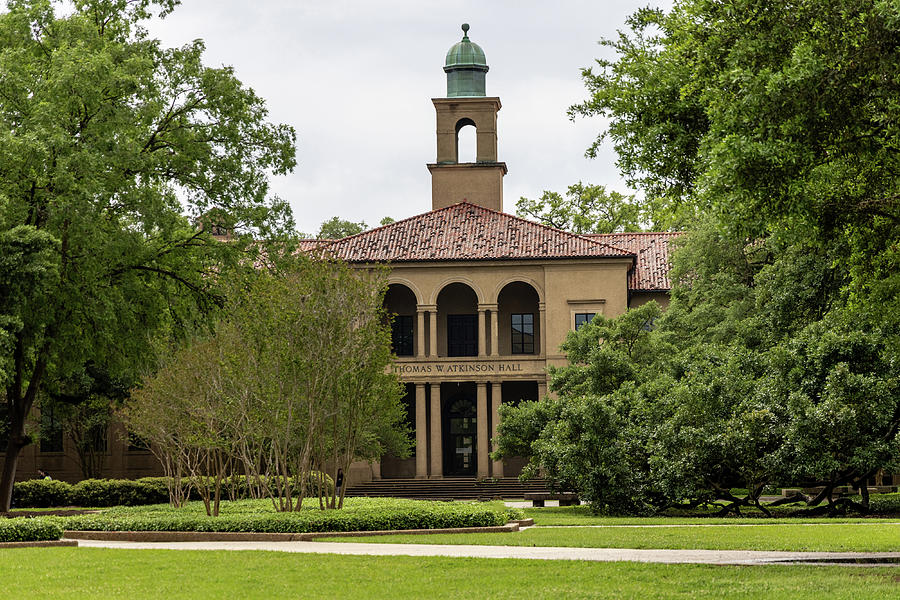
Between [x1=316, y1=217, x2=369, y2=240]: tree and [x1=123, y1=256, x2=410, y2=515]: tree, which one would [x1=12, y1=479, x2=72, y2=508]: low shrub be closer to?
[x1=123, y1=256, x2=410, y2=515]: tree

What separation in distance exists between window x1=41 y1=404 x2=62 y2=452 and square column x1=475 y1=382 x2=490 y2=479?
1702cm

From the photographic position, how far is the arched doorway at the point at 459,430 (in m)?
51.9

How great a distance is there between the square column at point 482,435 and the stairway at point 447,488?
0.62 m

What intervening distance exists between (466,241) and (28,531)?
1279 inches

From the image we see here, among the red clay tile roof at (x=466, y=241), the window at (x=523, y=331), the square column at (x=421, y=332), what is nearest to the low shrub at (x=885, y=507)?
the red clay tile roof at (x=466, y=241)

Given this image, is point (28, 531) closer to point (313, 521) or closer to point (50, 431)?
point (313, 521)

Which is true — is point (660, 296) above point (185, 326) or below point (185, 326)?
above

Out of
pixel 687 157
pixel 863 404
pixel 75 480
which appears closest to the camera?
pixel 687 157

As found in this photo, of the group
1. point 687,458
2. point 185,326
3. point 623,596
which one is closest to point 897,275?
point 623,596

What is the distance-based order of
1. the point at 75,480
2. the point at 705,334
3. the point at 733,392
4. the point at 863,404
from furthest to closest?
1. the point at 75,480
2. the point at 705,334
3. the point at 733,392
4. the point at 863,404

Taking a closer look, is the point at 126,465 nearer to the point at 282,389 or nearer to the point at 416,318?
the point at 416,318

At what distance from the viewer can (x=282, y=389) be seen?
76.2 ft

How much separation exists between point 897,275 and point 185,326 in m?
18.7

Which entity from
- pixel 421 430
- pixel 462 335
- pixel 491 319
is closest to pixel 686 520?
pixel 421 430
